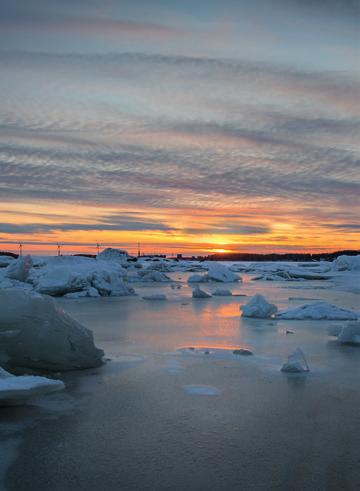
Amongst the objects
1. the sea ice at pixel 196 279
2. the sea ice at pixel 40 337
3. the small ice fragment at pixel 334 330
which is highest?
the sea ice at pixel 40 337

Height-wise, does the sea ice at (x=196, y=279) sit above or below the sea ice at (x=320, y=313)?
below

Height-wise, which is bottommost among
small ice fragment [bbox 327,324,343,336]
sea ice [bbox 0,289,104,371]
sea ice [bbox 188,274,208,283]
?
sea ice [bbox 188,274,208,283]

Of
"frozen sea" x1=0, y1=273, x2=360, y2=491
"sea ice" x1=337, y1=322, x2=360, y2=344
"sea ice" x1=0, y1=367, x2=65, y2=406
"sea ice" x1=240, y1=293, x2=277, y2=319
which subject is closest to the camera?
"frozen sea" x1=0, y1=273, x2=360, y2=491

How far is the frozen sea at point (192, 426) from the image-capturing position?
2902 mm

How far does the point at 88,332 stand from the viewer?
614cm

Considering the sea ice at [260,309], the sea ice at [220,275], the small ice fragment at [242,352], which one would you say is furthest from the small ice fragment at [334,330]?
the sea ice at [220,275]

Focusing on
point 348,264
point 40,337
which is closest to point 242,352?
point 40,337

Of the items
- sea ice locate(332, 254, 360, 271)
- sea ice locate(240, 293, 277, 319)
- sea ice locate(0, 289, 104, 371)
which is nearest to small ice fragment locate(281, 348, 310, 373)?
sea ice locate(0, 289, 104, 371)

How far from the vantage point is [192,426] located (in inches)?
149

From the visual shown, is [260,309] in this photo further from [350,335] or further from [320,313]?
[350,335]

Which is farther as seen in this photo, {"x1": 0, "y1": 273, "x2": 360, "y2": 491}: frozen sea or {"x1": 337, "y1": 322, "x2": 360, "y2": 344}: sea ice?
{"x1": 337, "y1": 322, "x2": 360, "y2": 344}: sea ice

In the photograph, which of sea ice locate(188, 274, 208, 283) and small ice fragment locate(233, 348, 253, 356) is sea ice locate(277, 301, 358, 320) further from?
sea ice locate(188, 274, 208, 283)

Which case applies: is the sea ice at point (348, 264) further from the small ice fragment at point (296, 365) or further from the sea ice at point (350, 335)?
→ the small ice fragment at point (296, 365)

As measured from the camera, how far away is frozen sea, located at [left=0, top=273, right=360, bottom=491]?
290cm
